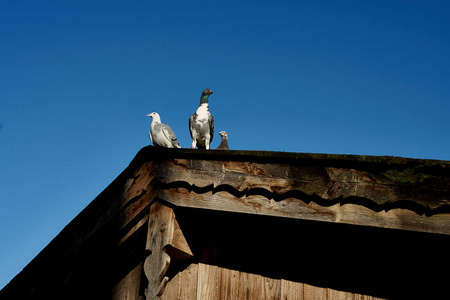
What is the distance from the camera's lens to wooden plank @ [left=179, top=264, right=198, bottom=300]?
3662 millimetres

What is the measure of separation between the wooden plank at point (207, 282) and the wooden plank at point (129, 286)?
20.0 inches

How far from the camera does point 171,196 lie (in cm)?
369

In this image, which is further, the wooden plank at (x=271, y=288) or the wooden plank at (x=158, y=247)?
the wooden plank at (x=271, y=288)

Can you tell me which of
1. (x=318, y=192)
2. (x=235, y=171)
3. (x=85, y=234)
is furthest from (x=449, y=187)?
(x=85, y=234)

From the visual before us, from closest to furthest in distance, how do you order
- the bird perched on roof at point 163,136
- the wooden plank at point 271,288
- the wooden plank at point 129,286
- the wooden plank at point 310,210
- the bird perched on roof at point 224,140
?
1. the wooden plank at point 310,210
2. the wooden plank at point 271,288
3. the wooden plank at point 129,286
4. the bird perched on roof at point 163,136
5. the bird perched on roof at point 224,140

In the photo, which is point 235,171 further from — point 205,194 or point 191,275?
point 191,275

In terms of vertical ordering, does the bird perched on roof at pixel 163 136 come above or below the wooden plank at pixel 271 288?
above

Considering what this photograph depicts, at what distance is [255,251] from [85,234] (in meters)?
1.40

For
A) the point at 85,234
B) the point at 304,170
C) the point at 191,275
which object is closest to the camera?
the point at 304,170

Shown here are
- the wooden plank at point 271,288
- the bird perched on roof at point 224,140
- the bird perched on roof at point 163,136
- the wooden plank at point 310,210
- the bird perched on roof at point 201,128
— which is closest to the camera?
the wooden plank at point 310,210

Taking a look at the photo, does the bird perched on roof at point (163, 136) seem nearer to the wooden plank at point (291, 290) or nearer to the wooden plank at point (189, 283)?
the wooden plank at point (189, 283)

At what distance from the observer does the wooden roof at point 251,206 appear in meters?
3.28

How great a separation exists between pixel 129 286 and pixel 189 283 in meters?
0.60

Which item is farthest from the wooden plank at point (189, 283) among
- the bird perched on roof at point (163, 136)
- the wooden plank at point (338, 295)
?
the bird perched on roof at point (163, 136)
